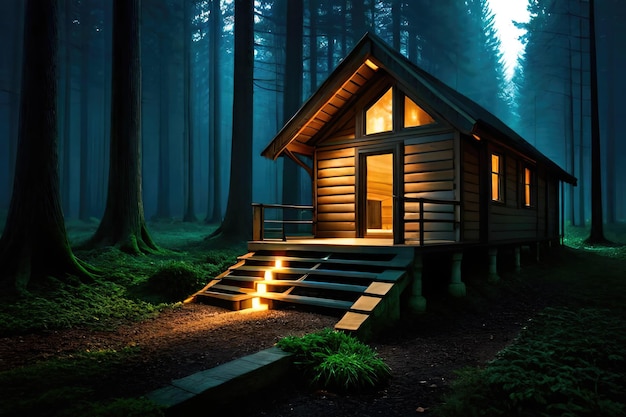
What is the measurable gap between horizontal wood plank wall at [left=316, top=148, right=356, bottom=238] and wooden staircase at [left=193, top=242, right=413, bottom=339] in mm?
2794

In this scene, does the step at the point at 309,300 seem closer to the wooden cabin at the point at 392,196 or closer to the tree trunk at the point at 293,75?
the wooden cabin at the point at 392,196

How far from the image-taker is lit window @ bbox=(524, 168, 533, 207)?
547 inches

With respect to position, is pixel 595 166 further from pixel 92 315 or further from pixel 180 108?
pixel 180 108

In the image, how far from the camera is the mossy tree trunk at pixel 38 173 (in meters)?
7.44

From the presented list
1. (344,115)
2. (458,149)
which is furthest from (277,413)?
(344,115)

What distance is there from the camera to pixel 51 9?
26.6 feet

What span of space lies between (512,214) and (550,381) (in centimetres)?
934

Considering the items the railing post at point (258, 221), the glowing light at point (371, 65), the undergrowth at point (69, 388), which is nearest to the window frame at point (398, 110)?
the glowing light at point (371, 65)

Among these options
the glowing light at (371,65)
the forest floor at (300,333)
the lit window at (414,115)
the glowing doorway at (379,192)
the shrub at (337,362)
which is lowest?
the forest floor at (300,333)

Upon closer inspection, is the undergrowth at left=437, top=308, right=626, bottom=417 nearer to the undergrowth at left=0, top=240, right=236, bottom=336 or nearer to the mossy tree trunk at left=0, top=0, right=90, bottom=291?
the undergrowth at left=0, top=240, right=236, bottom=336

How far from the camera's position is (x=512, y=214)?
12.0 metres

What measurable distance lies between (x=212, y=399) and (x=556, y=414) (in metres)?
3.07

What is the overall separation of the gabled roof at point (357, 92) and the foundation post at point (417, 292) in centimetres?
315

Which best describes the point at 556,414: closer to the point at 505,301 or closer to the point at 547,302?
the point at 505,301
